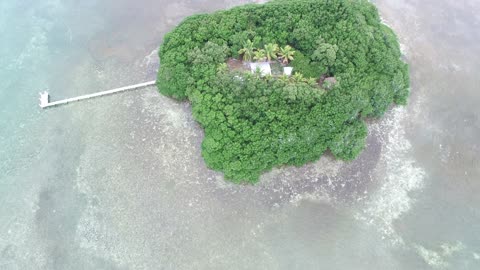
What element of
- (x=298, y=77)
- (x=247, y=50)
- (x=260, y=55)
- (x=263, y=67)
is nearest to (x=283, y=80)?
(x=298, y=77)

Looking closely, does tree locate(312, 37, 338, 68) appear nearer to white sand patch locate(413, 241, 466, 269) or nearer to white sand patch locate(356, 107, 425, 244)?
white sand patch locate(356, 107, 425, 244)

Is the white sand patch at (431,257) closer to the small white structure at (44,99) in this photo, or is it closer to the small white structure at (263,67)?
the small white structure at (263,67)

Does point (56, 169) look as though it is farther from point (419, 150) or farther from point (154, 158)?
point (419, 150)

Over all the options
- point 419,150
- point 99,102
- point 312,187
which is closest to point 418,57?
point 419,150

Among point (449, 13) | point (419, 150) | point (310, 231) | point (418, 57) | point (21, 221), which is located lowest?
point (21, 221)

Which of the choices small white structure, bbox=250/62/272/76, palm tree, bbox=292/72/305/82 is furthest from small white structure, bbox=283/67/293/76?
palm tree, bbox=292/72/305/82

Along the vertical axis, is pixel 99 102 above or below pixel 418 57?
below
